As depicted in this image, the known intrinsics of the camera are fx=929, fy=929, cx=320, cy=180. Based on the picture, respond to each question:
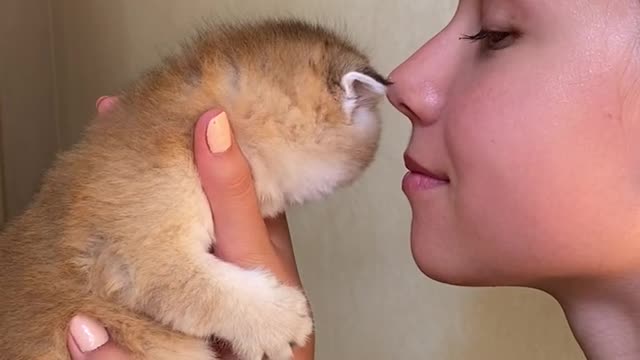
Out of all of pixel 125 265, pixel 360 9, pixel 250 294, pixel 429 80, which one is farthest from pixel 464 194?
pixel 360 9

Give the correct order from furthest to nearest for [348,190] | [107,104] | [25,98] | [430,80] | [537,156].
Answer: [25,98] → [348,190] → [107,104] → [430,80] → [537,156]

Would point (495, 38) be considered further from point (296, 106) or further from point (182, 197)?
point (182, 197)

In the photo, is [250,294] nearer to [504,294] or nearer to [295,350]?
[295,350]

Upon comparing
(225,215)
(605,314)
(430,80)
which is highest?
(430,80)

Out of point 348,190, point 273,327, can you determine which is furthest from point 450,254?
point 348,190

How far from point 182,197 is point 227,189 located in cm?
5

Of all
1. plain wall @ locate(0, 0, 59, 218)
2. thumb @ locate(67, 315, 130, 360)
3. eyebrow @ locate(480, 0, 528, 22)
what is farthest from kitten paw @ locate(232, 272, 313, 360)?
plain wall @ locate(0, 0, 59, 218)

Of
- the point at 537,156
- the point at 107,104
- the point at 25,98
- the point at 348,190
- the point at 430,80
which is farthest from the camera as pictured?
the point at 25,98

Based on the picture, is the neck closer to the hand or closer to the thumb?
the hand

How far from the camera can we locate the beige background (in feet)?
4.36

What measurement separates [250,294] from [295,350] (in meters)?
0.12

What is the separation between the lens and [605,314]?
92 centimetres

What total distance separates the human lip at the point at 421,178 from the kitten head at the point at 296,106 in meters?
0.09

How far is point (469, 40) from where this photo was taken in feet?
3.04
